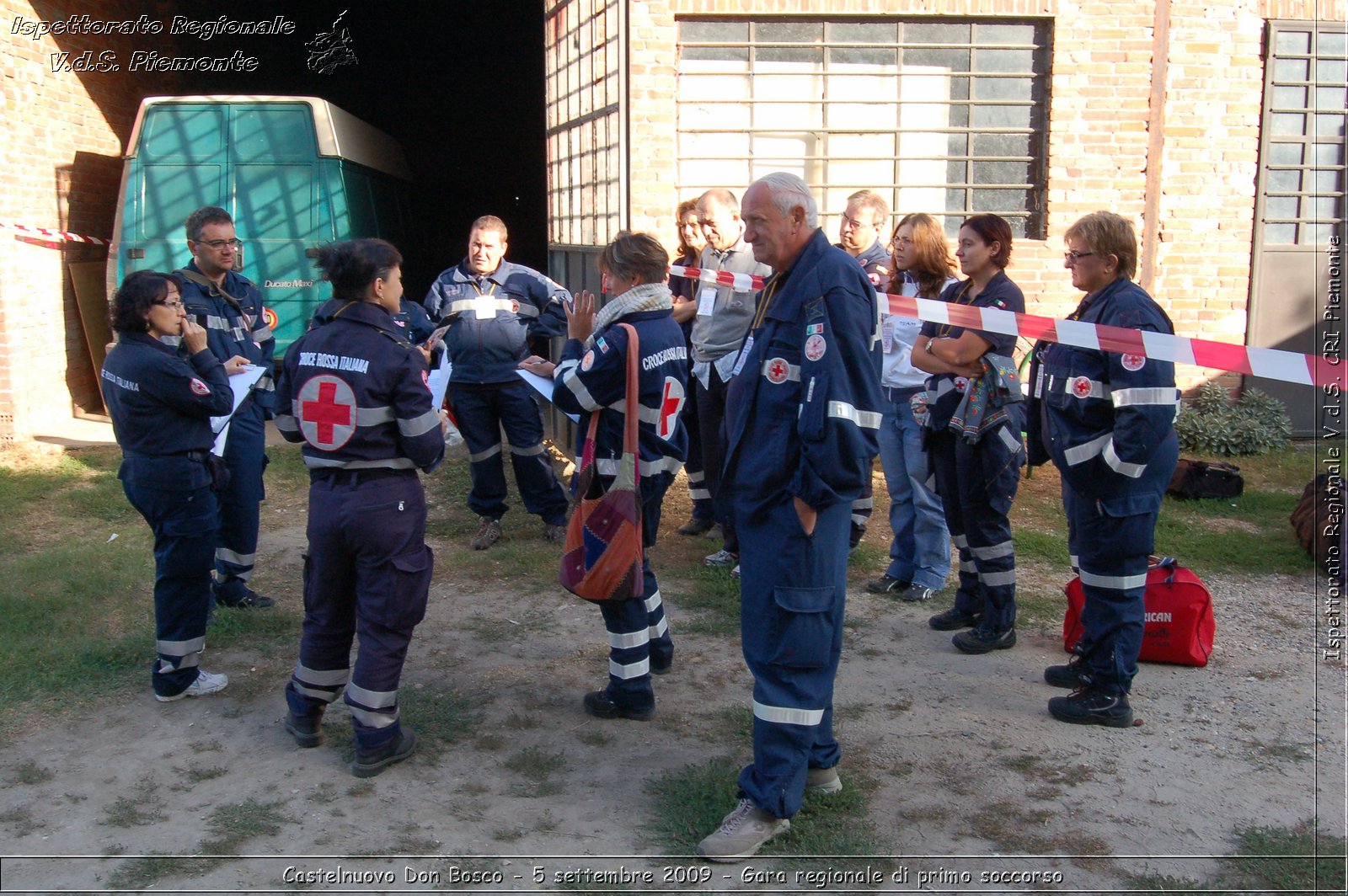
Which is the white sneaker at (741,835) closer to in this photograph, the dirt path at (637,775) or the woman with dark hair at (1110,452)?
the dirt path at (637,775)

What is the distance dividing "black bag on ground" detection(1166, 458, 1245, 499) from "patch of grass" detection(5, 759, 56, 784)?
7.29m

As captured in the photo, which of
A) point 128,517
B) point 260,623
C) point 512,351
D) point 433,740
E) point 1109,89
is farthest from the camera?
point 1109,89

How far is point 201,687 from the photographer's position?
4664 mm

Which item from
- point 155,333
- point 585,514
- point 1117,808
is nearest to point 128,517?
point 155,333

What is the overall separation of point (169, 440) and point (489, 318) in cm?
272

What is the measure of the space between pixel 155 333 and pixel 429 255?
1400cm

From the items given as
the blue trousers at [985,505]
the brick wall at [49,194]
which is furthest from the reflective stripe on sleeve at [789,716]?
the brick wall at [49,194]

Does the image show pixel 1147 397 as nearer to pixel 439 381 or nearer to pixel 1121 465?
pixel 1121 465

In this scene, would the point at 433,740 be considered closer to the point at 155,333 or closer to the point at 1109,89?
the point at 155,333

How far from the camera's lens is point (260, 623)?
5477 mm

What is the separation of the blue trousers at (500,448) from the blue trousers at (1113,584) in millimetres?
3725

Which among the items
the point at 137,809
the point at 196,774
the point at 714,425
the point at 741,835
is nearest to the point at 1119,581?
the point at 741,835

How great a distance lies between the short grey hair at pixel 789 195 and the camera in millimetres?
3361

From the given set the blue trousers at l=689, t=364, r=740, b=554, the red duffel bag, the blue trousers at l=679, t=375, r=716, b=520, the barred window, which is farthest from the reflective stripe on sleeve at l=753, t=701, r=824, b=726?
the barred window
